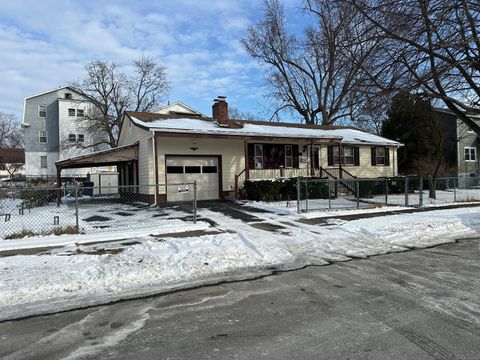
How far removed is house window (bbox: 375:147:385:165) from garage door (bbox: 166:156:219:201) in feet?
41.0

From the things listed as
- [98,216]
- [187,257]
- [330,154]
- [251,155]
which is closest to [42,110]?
[251,155]

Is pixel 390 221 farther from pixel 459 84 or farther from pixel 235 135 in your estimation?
pixel 235 135

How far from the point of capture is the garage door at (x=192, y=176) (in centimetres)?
1810

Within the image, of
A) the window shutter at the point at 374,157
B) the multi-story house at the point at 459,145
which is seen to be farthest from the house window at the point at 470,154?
the window shutter at the point at 374,157

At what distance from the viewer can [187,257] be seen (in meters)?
6.98

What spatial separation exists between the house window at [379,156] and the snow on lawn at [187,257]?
14.7 m

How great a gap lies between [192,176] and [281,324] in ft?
48.8

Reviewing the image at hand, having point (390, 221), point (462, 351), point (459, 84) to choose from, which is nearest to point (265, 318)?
point (462, 351)

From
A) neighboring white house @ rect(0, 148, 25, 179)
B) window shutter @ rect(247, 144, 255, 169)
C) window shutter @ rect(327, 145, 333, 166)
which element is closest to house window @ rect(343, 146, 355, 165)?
window shutter @ rect(327, 145, 333, 166)

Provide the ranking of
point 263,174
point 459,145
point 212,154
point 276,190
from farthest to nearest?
point 459,145 → point 263,174 → point 212,154 → point 276,190

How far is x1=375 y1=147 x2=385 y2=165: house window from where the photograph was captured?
25422 millimetres

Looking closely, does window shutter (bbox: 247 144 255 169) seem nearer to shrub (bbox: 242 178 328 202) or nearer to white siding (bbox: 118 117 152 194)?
shrub (bbox: 242 178 328 202)

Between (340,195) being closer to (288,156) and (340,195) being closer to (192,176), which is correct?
(288,156)

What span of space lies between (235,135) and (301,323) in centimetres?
1447
